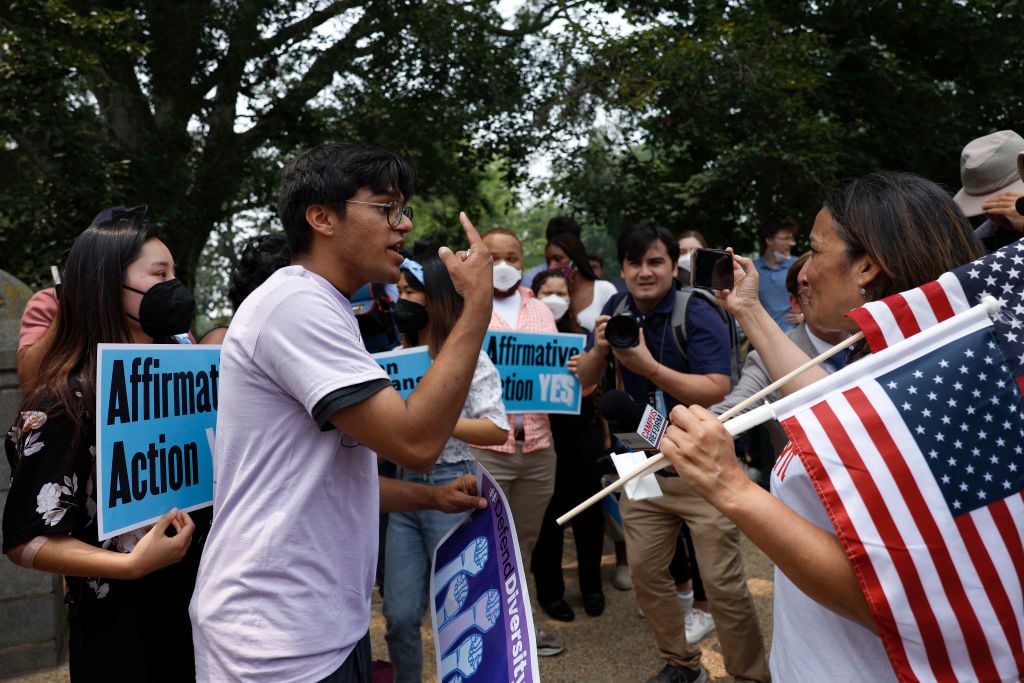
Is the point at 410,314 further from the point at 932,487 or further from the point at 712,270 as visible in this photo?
the point at 932,487

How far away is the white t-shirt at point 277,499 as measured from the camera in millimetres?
1776

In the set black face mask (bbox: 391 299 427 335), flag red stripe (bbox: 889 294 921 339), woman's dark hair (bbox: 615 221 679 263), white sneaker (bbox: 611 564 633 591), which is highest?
woman's dark hair (bbox: 615 221 679 263)

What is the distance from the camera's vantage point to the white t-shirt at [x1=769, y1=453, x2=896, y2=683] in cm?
165

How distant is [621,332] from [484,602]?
72.6 inches

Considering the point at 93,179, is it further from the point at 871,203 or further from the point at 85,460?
the point at 871,203

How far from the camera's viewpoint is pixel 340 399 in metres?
1.71

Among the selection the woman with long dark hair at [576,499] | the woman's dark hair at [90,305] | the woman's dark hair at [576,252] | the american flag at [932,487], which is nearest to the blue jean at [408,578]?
the woman's dark hair at [90,305]

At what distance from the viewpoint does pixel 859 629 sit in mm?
1680

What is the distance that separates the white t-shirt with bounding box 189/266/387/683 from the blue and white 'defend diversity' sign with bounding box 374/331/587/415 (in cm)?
281

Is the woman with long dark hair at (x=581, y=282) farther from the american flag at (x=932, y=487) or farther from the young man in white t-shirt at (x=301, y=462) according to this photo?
the american flag at (x=932, y=487)

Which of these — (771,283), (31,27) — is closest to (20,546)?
(771,283)

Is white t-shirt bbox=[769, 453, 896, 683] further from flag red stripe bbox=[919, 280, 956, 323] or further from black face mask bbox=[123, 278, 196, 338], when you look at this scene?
black face mask bbox=[123, 278, 196, 338]

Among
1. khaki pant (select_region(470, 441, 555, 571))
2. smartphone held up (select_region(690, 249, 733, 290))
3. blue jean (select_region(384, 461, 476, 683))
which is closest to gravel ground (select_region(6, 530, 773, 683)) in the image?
khaki pant (select_region(470, 441, 555, 571))

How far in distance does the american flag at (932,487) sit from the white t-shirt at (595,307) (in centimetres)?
434
